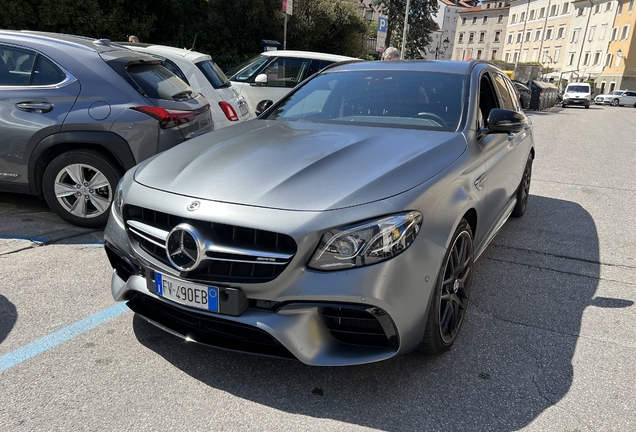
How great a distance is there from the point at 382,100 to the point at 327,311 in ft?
6.30

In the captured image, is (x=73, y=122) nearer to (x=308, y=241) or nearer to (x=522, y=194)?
(x=308, y=241)

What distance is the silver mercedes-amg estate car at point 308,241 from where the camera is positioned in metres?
2.19

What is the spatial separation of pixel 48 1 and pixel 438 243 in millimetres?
15364

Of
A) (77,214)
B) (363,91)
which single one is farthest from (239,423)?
(77,214)

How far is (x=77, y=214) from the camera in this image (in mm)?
4621

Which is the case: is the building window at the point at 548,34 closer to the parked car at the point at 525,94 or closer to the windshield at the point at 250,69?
the parked car at the point at 525,94

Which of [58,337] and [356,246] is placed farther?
[58,337]

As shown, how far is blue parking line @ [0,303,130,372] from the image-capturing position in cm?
265

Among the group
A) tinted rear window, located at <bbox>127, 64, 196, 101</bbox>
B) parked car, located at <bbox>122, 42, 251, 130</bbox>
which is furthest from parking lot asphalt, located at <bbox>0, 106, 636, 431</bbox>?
parked car, located at <bbox>122, 42, 251, 130</bbox>

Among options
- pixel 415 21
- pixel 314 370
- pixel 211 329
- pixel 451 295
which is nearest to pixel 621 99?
pixel 415 21

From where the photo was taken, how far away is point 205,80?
23.2 ft

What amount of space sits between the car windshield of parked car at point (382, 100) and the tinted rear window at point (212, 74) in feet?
11.3

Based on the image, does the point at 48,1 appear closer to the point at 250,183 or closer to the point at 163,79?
the point at 163,79

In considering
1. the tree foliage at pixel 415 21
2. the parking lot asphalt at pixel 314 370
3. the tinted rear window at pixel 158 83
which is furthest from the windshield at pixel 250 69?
the tree foliage at pixel 415 21
